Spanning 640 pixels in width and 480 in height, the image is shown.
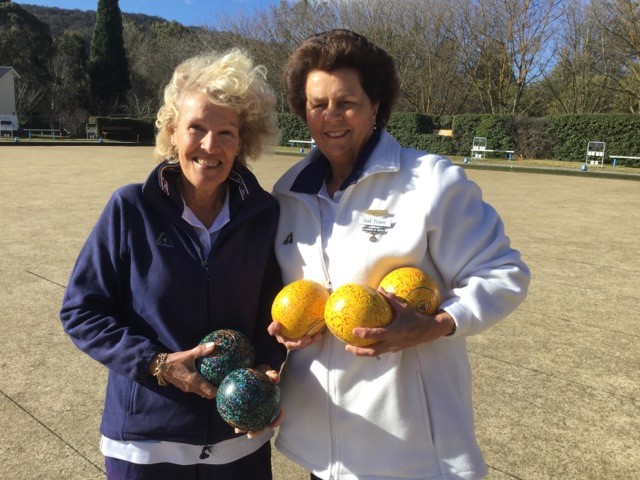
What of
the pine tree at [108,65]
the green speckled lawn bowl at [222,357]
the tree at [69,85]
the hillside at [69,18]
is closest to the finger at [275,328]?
the green speckled lawn bowl at [222,357]

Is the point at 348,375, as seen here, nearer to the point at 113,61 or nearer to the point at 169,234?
the point at 169,234

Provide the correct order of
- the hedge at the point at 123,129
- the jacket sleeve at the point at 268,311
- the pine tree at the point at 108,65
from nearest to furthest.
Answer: the jacket sleeve at the point at 268,311 → the hedge at the point at 123,129 → the pine tree at the point at 108,65

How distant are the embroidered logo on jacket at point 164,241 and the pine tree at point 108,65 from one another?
56266 mm

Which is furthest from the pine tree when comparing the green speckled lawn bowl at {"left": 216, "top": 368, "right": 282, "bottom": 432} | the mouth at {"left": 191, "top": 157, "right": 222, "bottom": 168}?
the green speckled lawn bowl at {"left": 216, "top": 368, "right": 282, "bottom": 432}

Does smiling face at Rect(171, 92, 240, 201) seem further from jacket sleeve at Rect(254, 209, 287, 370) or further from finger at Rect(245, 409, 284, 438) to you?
finger at Rect(245, 409, 284, 438)

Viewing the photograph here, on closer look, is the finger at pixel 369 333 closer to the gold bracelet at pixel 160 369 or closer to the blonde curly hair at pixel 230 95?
the gold bracelet at pixel 160 369

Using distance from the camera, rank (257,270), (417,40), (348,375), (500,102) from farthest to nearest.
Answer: (417,40)
(500,102)
(257,270)
(348,375)

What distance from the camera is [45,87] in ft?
174

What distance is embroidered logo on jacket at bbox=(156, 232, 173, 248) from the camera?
2213 mm

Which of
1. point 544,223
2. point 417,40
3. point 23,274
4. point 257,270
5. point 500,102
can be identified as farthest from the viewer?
point 417,40

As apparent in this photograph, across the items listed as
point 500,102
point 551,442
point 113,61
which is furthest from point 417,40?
point 551,442

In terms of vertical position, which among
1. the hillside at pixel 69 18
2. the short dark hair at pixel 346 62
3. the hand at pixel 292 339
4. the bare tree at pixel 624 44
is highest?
the hillside at pixel 69 18

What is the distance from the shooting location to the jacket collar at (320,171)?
2.31m

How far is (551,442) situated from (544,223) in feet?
26.3
